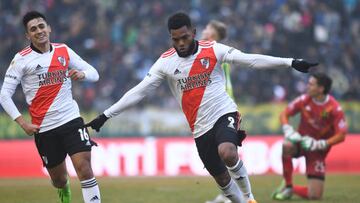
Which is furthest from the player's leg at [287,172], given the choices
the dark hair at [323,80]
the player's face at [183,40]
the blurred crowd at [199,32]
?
the blurred crowd at [199,32]

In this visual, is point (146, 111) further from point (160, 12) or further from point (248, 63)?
point (248, 63)

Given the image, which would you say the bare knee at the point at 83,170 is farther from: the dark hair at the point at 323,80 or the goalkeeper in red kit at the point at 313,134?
the dark hair at the point at 323,80

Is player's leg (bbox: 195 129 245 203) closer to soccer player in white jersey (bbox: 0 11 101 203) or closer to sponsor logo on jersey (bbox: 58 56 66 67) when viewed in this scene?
soccer player in white jersey (bbox: 0 11 101 203)

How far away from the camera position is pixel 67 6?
953 inches

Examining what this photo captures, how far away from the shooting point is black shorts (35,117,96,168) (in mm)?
9711

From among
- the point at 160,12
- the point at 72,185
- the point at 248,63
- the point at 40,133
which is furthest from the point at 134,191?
the point at 160,12

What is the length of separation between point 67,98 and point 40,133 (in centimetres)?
55

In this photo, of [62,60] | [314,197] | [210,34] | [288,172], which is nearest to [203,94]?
[62,60]

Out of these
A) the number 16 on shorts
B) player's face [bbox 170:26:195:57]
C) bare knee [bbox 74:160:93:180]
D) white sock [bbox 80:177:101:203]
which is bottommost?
white sock [bbox 80:177:101:203]

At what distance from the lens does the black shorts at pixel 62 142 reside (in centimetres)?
971

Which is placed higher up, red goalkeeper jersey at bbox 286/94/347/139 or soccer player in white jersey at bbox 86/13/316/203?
soccer player in white jersey at bbox 86/13/316/203

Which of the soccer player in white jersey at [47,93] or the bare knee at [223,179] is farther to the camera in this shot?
the soccer player in white jersey at [47,93]

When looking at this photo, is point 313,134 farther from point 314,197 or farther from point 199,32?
point 199,32

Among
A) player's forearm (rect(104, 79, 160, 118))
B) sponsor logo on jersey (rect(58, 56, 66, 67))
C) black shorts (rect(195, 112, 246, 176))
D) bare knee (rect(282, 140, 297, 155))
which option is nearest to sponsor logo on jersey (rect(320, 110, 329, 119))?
bare knee (rect(282, 140, 297, 155))
